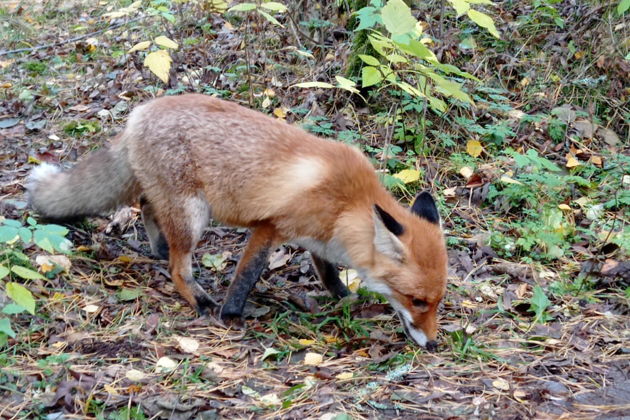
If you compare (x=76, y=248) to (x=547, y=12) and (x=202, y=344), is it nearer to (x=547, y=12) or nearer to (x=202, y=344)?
(x=202, y=344)

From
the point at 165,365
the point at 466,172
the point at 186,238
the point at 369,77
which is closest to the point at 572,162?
the point at 466,172

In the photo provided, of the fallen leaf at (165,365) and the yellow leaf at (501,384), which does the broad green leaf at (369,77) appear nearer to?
the yellow leaf at (501,384)

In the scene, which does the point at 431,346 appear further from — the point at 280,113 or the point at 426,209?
the point at 280,113

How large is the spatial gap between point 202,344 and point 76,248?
1.59 meters

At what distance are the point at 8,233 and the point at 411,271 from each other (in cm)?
231

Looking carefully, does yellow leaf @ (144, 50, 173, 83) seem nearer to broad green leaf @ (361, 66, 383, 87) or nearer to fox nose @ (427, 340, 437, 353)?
broad green leaf @ (361, 66, 383, 87)

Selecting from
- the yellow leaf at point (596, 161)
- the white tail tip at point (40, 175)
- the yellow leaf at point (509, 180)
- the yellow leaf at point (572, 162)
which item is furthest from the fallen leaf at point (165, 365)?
the yellow leaf at point (596, 161)

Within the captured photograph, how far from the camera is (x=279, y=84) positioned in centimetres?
749

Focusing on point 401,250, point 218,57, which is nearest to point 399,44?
point 401,250

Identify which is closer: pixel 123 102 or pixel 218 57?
pixel 123 102

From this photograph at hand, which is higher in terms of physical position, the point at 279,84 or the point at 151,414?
the point at 279,84

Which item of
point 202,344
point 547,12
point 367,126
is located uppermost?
point 547,12

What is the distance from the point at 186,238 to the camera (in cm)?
→ 489

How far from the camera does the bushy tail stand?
5152mm
